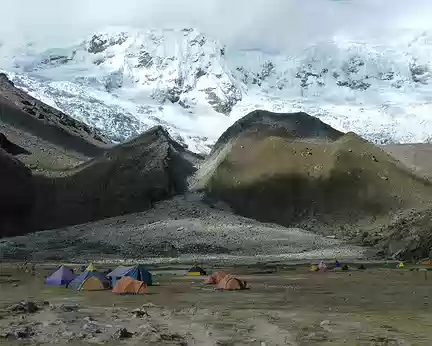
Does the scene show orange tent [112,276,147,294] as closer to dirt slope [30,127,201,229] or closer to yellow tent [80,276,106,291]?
yellow tent [80,276,106,291]

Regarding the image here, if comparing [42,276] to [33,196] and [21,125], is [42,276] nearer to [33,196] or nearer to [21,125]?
[33,196]

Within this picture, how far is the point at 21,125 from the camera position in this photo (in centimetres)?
12581

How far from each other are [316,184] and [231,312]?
6842 centimetres

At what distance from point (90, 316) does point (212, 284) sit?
1765 centimetres

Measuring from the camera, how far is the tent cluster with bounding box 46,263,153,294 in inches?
1490


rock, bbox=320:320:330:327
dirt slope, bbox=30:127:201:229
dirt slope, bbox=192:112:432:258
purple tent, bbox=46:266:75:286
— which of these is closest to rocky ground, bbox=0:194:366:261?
dirt slope, bbox=30:127:201:229

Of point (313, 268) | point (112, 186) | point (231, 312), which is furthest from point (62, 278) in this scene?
point (112, 186)

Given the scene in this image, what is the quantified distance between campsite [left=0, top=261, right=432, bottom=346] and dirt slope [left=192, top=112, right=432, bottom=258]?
143 feet

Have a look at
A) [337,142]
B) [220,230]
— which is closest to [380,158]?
[337,142]

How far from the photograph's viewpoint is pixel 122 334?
21531mm

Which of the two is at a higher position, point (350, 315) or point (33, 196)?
point (350, 315)

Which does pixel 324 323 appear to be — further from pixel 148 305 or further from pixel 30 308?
pixel 30 308

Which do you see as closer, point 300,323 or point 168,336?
point 168,336

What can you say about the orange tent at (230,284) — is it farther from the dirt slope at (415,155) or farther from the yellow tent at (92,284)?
Result: the dirt slope at (415,155)
